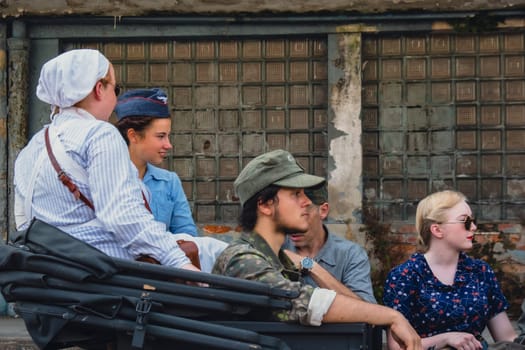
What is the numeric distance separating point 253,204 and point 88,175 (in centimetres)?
69

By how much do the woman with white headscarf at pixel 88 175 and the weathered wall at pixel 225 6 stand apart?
573 cm

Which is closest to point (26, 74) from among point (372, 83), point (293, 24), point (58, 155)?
point (293, 24)

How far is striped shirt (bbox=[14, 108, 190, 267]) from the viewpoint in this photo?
3908 mm

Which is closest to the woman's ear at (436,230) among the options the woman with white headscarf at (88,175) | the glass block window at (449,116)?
the woman with white headscarf at (88,175)

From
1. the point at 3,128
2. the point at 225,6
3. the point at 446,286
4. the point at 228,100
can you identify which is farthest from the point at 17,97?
the point at 446,286

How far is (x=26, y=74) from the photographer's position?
33.4 ft

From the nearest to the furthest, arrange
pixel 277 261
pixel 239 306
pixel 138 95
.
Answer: pixel 239 306, pixel 277 261, pixel 138 95

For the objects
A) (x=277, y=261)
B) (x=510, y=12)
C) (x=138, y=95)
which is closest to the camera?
(x=277, y=261)

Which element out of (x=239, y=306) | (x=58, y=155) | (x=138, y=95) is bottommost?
(x=239, y=306)

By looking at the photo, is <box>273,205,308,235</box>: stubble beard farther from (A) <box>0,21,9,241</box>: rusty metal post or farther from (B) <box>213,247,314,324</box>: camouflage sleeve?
(A) <box>0,21,9,241</box>: rusty metal post

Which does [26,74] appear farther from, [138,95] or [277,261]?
[277,261]

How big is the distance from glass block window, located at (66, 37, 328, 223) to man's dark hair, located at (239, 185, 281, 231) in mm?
5790

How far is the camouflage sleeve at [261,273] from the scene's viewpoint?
3.77 metres

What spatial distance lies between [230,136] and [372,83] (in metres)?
1.45
